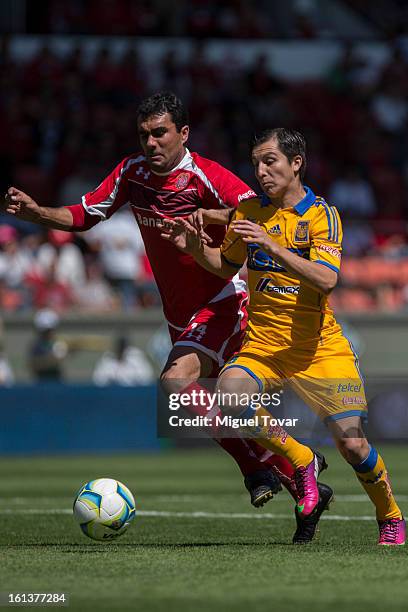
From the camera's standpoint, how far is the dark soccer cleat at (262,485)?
7.45 m

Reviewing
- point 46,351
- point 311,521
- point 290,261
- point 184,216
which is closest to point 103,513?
point 311,521

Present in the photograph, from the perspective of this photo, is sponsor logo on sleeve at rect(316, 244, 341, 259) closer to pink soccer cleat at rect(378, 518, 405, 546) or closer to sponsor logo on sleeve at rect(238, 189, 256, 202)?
sponsor logo on sleeve at rect(238, 189, 256, 202)

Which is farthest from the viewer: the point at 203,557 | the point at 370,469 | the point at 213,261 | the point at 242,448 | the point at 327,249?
the point at 242,448

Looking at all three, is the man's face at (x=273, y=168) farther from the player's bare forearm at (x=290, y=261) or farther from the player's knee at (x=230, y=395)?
the player's knee at (x=230, y=395)

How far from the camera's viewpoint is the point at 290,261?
6.75 meters

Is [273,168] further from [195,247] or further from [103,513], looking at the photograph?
[103,513]

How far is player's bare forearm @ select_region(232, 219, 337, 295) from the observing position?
22.0 ft

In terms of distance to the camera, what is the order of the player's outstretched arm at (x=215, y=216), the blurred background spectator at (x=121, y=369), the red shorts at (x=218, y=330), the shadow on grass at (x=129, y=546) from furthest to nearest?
the blurred background spectator at (x=121, y=369) → the red shorts at (x=218, y=330) → the player's outstretched arm at (x=215, y=216) → the shadow on grass at (x=129, y=546)

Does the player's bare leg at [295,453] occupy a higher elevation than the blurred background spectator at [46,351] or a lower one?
higher

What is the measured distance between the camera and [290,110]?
73.6ft

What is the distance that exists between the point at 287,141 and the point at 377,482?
6.58 ft

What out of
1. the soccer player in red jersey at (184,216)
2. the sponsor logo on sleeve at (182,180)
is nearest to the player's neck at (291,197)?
the soccer player in red jersey at (184,216)

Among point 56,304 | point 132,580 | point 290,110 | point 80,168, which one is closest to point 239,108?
point 290,110

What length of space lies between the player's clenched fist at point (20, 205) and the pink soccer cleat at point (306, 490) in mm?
2242
